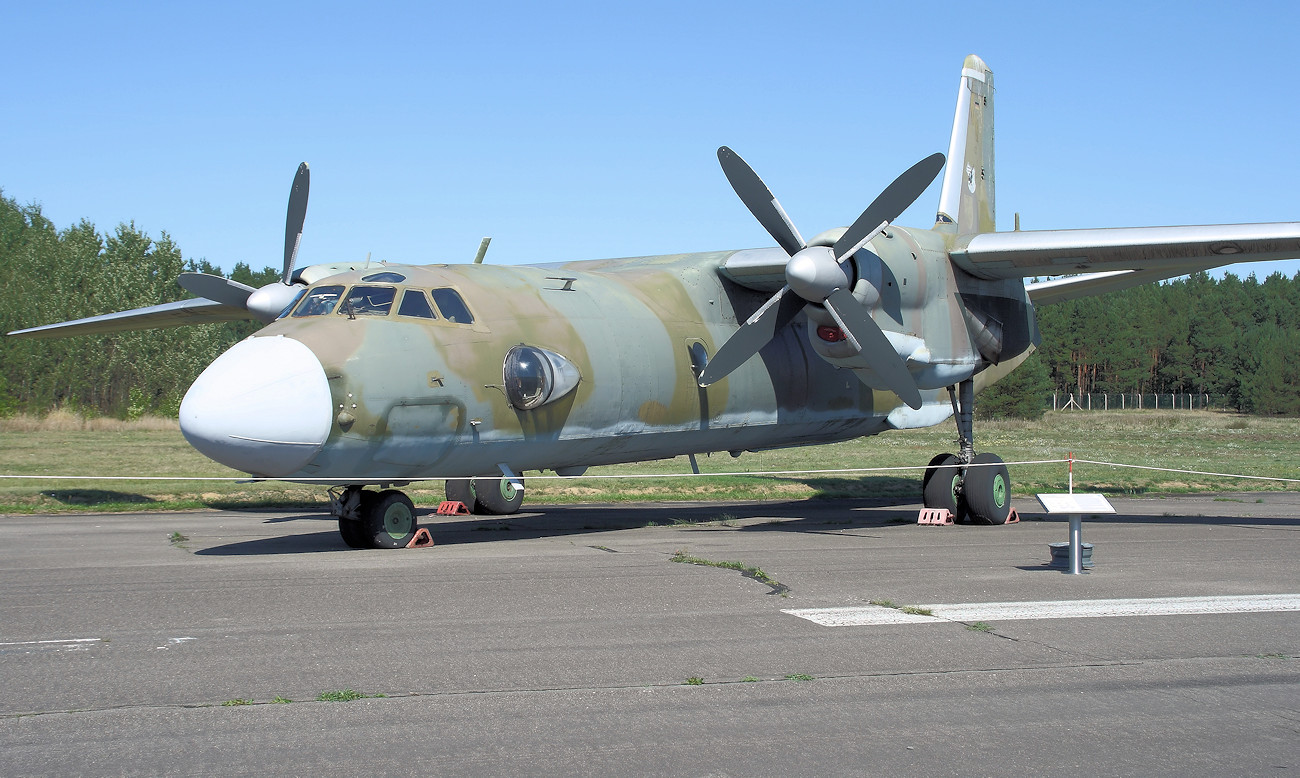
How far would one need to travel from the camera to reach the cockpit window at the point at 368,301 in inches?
480

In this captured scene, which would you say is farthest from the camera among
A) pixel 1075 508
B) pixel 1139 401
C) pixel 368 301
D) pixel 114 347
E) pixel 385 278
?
pixel 1139 401

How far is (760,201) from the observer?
15.1m

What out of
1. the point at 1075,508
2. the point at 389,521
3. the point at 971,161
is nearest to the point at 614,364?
the point at 389,521

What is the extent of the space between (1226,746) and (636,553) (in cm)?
749

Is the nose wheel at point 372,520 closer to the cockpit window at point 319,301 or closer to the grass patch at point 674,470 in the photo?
the grass patch at point 674,470

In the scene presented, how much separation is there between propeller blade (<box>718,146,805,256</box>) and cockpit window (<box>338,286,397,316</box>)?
522cm

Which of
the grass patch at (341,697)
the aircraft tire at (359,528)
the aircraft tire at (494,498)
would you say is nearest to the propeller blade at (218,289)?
the aircraft tire at (494,498)

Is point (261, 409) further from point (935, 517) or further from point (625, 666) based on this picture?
point (935, 517)

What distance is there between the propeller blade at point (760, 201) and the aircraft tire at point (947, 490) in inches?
190

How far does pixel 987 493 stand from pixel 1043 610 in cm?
896

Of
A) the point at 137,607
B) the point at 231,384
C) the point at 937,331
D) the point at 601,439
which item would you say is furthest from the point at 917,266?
the point at 137,607

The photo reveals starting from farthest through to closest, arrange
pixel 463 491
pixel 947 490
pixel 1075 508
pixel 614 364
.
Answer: pixel 463 491 → pixel 947 490 → pixel 614 364 → pixel 1075 508

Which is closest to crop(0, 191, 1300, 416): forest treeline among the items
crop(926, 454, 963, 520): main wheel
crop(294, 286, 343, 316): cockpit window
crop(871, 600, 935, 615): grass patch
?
crop(294, 286, 343, 316): cockpit window

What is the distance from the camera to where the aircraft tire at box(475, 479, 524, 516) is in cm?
1833
